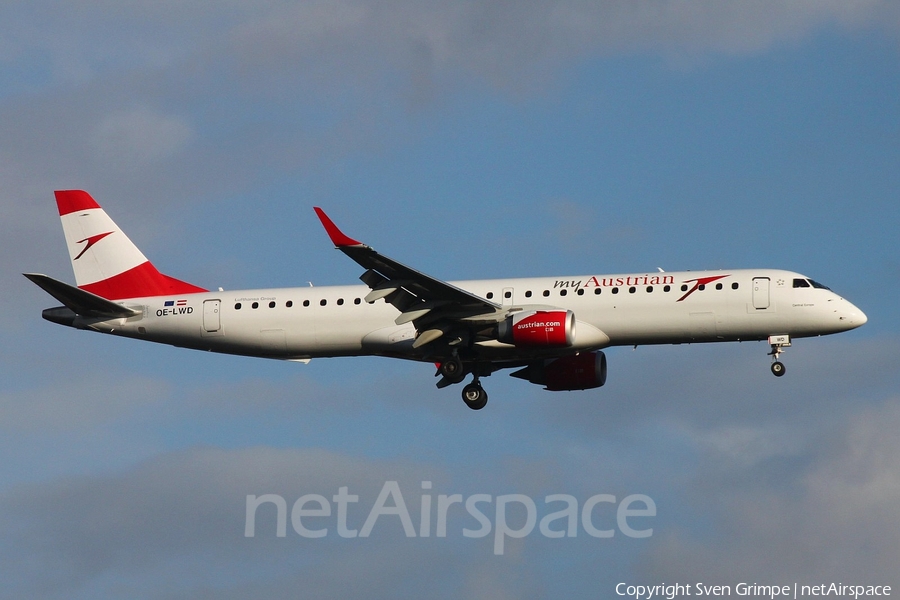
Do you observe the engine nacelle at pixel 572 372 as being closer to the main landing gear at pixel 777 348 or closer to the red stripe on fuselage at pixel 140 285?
the main landing gear at pixel 777 348

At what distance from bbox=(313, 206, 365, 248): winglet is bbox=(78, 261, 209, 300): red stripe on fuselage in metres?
12.2

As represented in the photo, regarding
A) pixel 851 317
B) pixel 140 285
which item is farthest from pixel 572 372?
pixel 140 285

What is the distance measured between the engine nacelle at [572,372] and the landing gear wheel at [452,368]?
432 centimetres

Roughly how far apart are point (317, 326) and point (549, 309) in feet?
29.4

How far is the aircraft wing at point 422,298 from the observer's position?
44912 mm

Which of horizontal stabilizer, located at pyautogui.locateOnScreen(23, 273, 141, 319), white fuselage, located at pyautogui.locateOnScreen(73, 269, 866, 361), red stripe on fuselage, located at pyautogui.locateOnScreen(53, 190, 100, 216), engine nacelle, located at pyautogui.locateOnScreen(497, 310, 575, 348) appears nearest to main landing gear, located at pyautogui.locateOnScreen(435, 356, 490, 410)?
white fuselage, located at pyautogui.locateOnScreen(73, 269, 866, 361)

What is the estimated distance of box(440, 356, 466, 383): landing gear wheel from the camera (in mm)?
49250

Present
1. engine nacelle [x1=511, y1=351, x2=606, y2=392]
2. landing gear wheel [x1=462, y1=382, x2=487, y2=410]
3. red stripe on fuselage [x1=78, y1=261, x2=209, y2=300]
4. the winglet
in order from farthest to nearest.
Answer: red stripe on fuselage [x1=78, y1=261, x2=209, y2=300] < engine nacelle [x1=511, y1=351, x2=606, y2=392] < landing gear wheel [x1=462, y1=382, x2=487, y2=410] < the winglet

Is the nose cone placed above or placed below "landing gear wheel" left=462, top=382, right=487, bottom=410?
above

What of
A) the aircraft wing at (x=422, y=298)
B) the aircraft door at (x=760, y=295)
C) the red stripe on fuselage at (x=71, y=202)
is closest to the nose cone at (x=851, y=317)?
the aircraft door at (x=760, y=295)

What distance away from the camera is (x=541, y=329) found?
151 ft

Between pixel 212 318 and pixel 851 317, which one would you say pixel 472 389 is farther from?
pixel 851 317

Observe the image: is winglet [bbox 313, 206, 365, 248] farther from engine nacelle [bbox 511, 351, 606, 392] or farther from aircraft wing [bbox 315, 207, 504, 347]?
engine nacelle [bbox 511, 351, 606, 392]

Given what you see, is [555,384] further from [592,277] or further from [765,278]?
[765,278]
